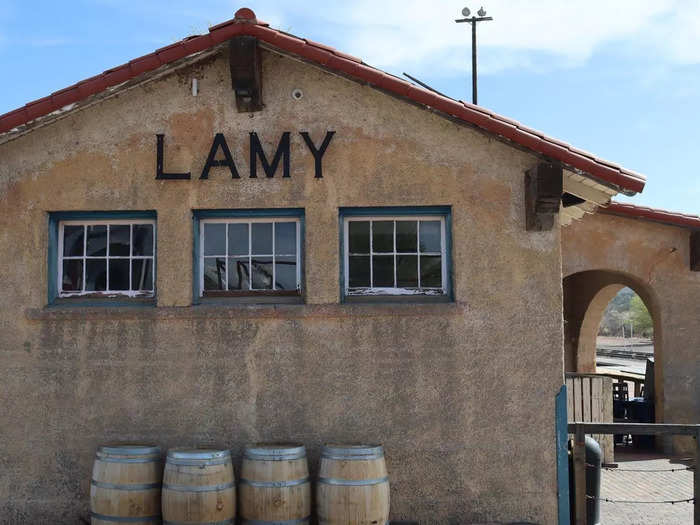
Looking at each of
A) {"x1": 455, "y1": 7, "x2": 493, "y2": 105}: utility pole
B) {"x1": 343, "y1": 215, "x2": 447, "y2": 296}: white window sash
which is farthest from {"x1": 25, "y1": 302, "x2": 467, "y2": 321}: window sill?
{"x1": 455, "y1": 7, "x2": 493, "y2": 105}: utility pole

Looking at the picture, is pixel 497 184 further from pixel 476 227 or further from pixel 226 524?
pixel 226 524

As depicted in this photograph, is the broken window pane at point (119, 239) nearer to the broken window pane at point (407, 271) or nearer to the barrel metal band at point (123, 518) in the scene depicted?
the barrel metal band at point (123, 518)

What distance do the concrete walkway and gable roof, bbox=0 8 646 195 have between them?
3.89 meters

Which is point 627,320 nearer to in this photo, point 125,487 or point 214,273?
point 214,273

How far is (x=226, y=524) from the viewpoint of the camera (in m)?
6.55

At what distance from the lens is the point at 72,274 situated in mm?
7680

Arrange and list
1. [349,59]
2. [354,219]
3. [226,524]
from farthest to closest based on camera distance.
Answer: [354,219] < [349,59] < [226,524]

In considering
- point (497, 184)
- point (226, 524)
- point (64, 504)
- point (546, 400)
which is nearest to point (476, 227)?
point (497, 184)

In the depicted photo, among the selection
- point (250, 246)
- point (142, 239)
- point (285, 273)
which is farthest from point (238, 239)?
point (142, 239)

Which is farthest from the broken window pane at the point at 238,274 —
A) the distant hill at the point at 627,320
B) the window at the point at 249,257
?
the distant hill at the point at 627,320

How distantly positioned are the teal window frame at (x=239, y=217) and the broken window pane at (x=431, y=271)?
1.14 m

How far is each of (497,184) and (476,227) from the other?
0.45 m

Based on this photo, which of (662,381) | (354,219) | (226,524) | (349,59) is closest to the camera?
(226,524)

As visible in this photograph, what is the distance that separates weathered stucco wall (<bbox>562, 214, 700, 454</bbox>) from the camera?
40.5ft
